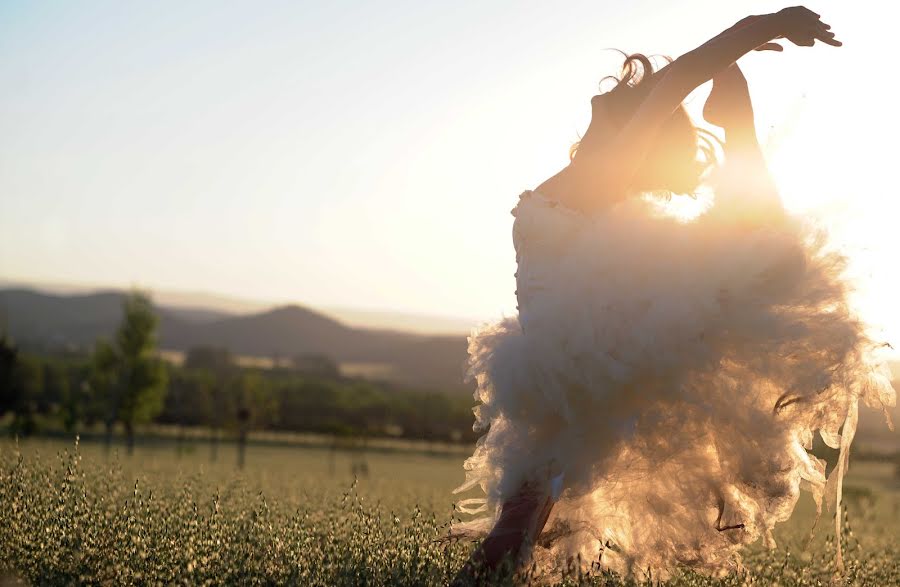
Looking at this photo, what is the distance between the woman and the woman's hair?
83 millimetres

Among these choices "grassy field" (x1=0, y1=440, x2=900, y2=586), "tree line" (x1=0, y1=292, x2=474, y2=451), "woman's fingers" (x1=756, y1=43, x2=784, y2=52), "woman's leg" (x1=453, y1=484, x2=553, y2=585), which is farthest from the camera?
"tree line" (x1=0, y1=292, x2=474, y2=451)

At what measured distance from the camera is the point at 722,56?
17.2 ft

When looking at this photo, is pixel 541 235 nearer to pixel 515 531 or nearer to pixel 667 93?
pixel 667 93

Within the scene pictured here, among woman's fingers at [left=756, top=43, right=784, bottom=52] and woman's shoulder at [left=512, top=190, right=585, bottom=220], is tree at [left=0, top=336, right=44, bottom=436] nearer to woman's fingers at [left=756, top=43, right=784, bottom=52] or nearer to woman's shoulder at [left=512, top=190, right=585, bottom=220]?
woman's shoulder at [left=512, top=190, right=585, bottom=220]

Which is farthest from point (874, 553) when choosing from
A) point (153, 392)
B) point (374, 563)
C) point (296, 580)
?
point (153, 392)

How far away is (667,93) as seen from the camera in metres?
5.13

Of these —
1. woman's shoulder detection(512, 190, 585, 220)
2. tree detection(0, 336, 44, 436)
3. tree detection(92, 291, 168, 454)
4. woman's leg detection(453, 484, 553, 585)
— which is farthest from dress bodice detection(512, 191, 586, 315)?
tree detection(0, 336, 44, 436)

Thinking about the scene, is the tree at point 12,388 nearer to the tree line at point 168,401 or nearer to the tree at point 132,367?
the tree line at point 168,401

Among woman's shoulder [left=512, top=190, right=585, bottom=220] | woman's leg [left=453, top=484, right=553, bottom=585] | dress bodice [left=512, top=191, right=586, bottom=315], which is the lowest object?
woman's leg [left=453, top=484, right=553, bottom=585]

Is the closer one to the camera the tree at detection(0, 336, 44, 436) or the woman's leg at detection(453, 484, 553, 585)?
the woman's leg at detection(453, 484, 553, 585)

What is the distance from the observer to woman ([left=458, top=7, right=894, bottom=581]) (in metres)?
4.80

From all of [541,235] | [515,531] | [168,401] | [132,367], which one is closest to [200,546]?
[515,531]

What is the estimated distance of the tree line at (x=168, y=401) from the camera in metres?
45.0

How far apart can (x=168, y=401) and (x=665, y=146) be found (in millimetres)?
76910
